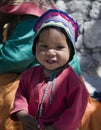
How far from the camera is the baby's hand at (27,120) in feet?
5.49

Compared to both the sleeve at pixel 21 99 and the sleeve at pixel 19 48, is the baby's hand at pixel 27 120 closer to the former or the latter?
the sleeve at pixel 21 99

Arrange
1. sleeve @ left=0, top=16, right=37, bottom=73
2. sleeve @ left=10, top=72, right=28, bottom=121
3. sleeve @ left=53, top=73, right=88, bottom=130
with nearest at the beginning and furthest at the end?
1. sleeve @ left=53, top=73, right=88, bottom=130
2. sleeve @ left=10, top=72, right=28, bottom=121
3. sleeve @ left=0, top=16, right=37, bottom=73

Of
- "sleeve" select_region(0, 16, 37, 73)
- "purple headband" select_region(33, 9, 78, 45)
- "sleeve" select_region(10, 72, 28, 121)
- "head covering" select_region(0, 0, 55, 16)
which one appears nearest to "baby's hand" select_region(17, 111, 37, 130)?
"sleeve" select_region(10, 72, 28, 121)

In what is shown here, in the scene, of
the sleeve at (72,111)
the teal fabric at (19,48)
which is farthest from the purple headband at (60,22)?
the teal fabric at (19,48)

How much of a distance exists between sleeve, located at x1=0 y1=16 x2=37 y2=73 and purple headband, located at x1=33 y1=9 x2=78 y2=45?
57 centimetres

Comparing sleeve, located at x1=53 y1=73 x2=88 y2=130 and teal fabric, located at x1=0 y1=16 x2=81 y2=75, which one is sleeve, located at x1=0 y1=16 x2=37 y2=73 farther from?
sleeve, located at x1=53 y1=73 x2=88 y2=130

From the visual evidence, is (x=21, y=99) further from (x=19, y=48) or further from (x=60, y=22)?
(x=19, y=48)

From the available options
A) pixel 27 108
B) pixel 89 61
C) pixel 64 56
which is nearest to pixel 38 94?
pixel 27 108

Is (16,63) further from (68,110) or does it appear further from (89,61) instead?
(89,61)

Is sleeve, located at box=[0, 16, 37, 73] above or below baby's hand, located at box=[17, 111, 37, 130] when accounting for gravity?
→ above

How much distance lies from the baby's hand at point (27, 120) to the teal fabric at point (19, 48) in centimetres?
63

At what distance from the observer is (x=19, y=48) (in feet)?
7.54

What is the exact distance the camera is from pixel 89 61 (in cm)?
375

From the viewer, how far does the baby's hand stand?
65.9 inches
